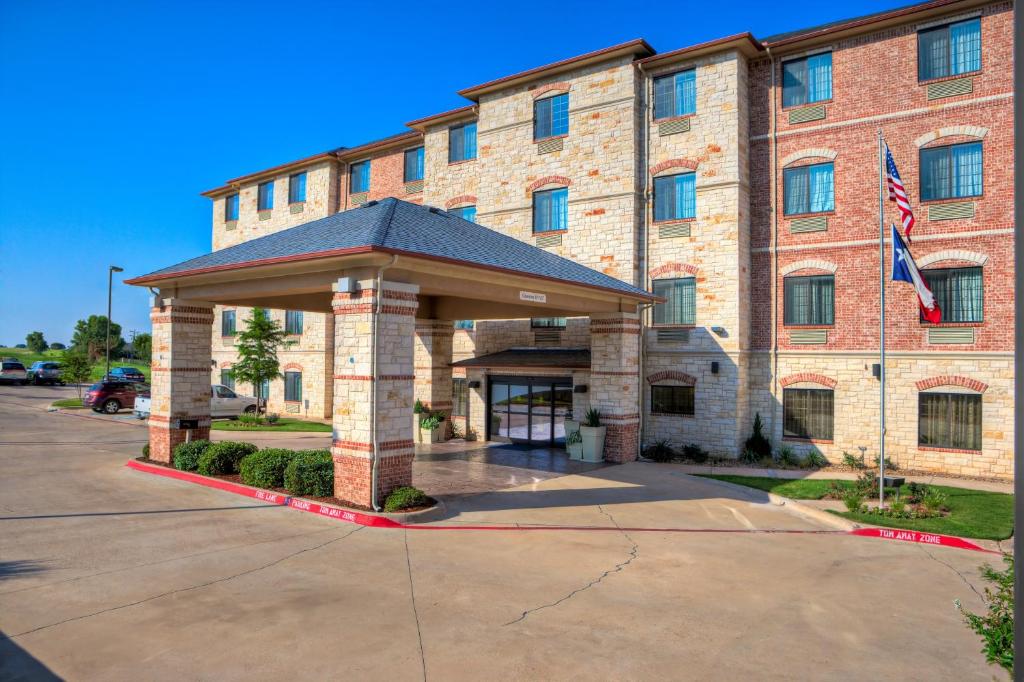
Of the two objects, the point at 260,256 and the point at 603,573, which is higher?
the point at 260,256

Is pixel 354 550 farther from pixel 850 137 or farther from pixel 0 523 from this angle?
pixel 850 137

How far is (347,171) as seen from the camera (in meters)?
31.9

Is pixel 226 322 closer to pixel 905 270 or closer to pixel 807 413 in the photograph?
pixel 807 413

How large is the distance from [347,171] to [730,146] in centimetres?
1882

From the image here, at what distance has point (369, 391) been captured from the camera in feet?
40.5

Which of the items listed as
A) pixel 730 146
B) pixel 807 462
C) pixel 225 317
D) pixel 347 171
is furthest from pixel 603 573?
pixel 225 317

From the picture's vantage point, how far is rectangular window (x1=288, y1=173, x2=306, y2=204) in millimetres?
33312

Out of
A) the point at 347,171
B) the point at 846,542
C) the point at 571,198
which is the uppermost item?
the point at 347,171

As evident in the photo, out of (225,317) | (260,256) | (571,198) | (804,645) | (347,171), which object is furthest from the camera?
(225,317)

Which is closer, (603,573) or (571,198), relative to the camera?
(603,573)

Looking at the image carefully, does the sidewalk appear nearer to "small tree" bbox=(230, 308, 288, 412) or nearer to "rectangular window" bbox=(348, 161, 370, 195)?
"small tree" bbox=(230, 308, 288, 412)

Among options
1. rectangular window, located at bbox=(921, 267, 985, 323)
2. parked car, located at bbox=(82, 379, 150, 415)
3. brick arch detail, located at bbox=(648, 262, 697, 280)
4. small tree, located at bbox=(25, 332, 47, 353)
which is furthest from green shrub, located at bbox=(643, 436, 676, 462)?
small tree, located at bbox=(25, 332, 47, 353)

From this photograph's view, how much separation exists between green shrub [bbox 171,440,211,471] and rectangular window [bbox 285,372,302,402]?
15672 mm

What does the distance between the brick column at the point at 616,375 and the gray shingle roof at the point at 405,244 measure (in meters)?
1.22
